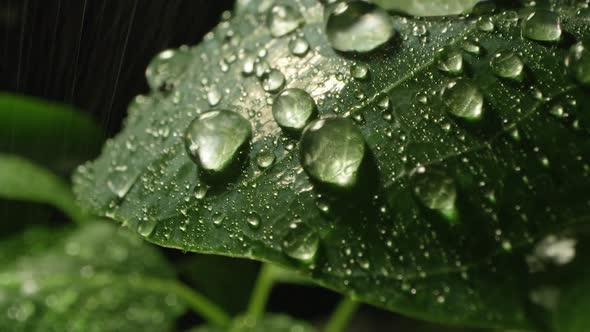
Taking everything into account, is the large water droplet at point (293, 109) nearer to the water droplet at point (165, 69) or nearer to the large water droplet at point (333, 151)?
the large water droplet at point (333, 151)

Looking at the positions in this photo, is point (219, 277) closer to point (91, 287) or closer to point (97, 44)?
point (91, 287)

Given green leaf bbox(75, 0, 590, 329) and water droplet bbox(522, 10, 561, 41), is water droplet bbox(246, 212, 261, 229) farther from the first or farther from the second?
water droplet bbox(522, 10, 561, 41)

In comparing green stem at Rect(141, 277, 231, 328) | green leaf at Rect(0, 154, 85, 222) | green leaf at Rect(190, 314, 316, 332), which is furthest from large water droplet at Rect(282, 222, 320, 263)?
green leaf at Rect(0, 154, 85, 222)

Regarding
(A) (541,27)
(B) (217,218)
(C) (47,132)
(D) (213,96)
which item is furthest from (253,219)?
(C) (47,132)

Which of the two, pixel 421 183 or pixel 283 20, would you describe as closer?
pixel 421 183

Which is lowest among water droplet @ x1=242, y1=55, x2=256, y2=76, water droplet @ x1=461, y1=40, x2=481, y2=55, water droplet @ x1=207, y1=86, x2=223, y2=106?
water droplet @ x1=207, y1=86, x2=223, y2=106

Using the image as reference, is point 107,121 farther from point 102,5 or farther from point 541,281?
point 541,281

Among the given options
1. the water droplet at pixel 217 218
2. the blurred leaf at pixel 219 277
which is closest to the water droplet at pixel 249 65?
the water droplet at pixel 217 218
